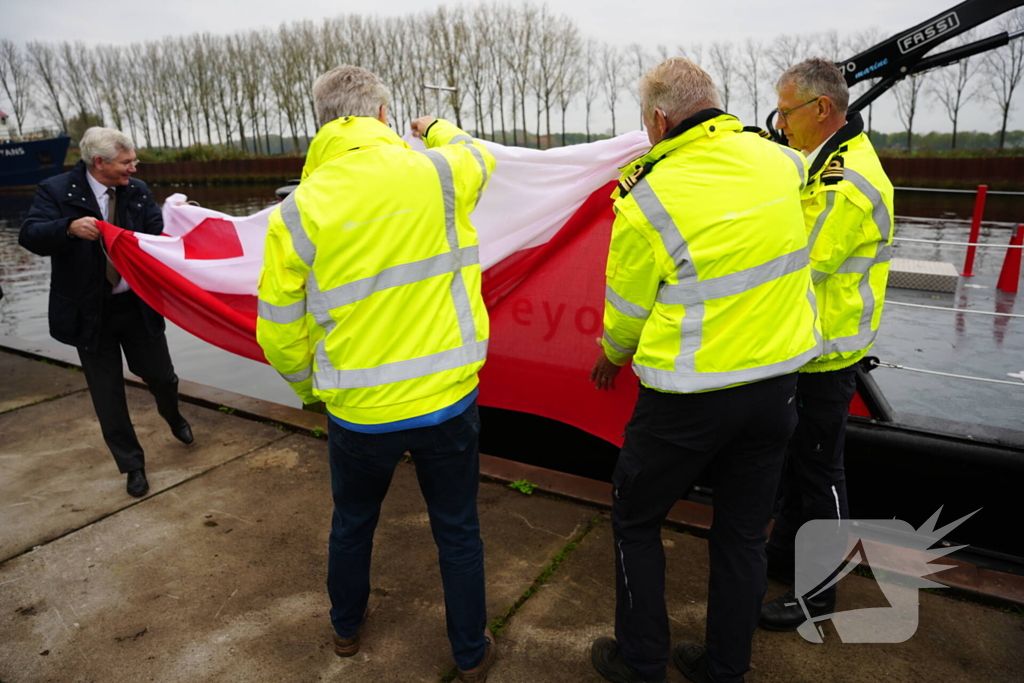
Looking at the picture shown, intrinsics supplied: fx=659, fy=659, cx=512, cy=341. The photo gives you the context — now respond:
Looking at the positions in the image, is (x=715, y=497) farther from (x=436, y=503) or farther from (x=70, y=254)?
(x=70, y=254)

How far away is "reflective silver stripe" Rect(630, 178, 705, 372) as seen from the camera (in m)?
1.85

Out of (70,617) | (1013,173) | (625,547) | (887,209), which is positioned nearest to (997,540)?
(887,209)

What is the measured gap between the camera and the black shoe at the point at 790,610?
253 centimetres

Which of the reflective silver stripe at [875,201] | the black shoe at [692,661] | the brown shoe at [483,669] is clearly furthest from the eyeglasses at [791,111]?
the brown shoe at [483,669]

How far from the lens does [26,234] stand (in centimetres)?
344

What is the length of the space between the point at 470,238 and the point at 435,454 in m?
0.73

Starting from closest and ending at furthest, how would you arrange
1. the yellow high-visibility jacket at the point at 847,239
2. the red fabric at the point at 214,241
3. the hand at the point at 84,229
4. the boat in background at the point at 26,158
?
the yellow high-visibility jacket at the point at 847,239 → the hand at the point at 84,229 → the red fabric at the point at 214,241 → the boat in background at the point at 26,158

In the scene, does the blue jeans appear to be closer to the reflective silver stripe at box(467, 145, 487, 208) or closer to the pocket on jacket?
the reflective silver stripe at box(467, 145, 487, 208)

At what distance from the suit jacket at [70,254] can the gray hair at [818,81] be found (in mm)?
3526

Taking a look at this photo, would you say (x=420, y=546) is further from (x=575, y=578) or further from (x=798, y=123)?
(x=798, y=123)

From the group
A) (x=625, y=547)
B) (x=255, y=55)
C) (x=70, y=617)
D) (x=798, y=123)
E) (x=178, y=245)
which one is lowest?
(x=70, y=617)

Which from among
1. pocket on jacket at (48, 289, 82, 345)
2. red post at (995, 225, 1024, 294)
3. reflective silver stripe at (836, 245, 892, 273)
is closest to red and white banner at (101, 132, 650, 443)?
pocket on jacket at (48, 289, 82, 345)

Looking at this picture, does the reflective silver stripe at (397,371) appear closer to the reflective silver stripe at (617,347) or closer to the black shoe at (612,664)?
the reflective silver stripe at (617,347)

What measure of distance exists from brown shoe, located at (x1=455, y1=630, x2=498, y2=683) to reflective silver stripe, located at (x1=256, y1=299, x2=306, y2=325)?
51.4 inches
